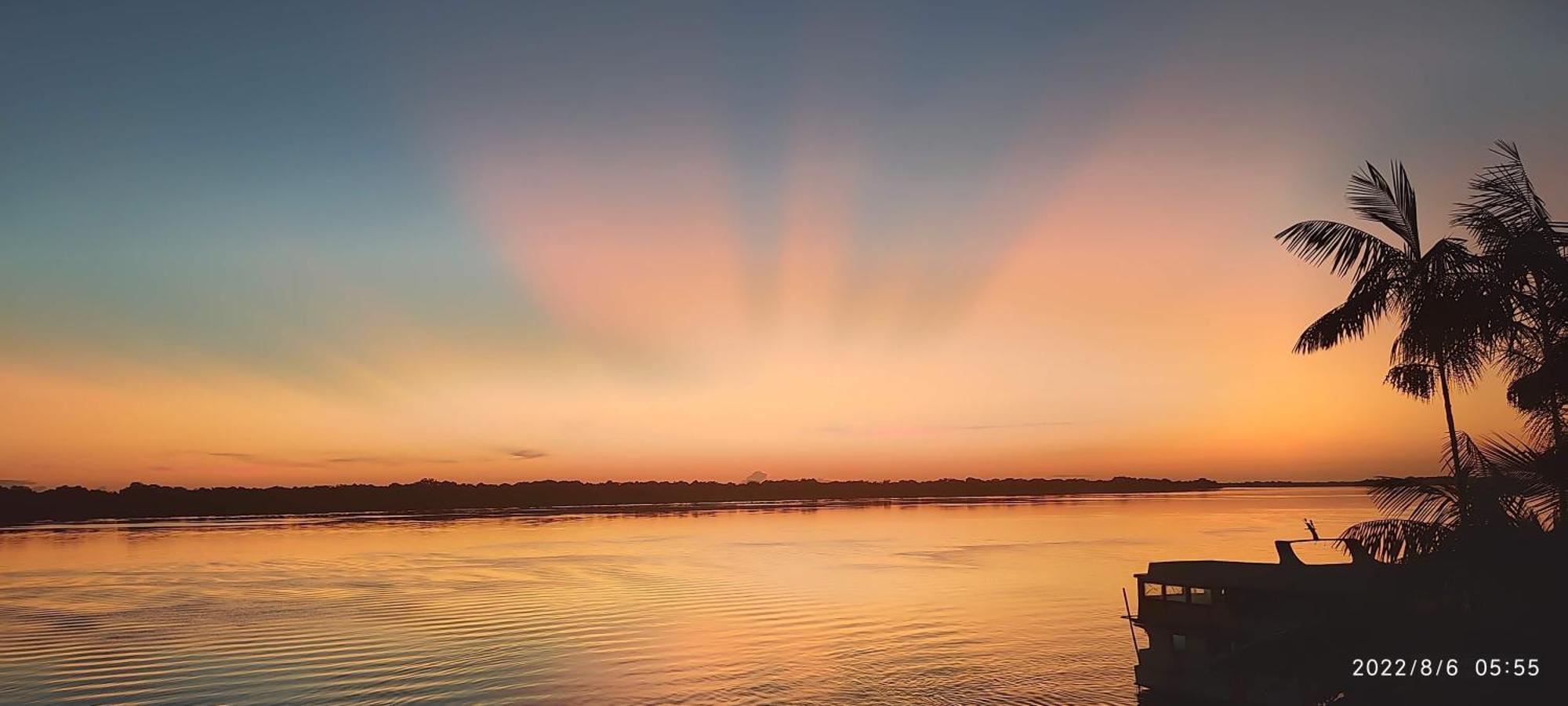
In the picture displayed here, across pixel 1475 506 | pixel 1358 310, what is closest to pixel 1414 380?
pixel 1358 310

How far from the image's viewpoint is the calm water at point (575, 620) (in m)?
40.4

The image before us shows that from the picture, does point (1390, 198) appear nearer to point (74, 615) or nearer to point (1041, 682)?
point (1041, 682)

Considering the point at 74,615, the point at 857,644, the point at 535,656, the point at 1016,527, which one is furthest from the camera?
the point at 1016,527

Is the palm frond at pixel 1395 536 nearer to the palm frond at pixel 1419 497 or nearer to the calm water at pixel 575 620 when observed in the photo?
the palm frond at pixel 1419 497

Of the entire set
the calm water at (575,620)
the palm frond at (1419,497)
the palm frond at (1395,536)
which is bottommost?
the calm water at (575,620)

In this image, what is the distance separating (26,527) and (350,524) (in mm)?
52111

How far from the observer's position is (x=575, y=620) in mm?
59344

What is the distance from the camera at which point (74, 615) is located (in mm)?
58969

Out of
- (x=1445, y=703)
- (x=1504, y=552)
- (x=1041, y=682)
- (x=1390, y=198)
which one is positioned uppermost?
(x=1390, y=198)

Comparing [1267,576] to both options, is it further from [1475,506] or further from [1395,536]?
[1475,506]

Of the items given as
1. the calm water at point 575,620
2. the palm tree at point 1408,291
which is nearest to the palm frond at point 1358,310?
the palm tree at point 1408,291

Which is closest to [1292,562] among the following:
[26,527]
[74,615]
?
[74,615]
